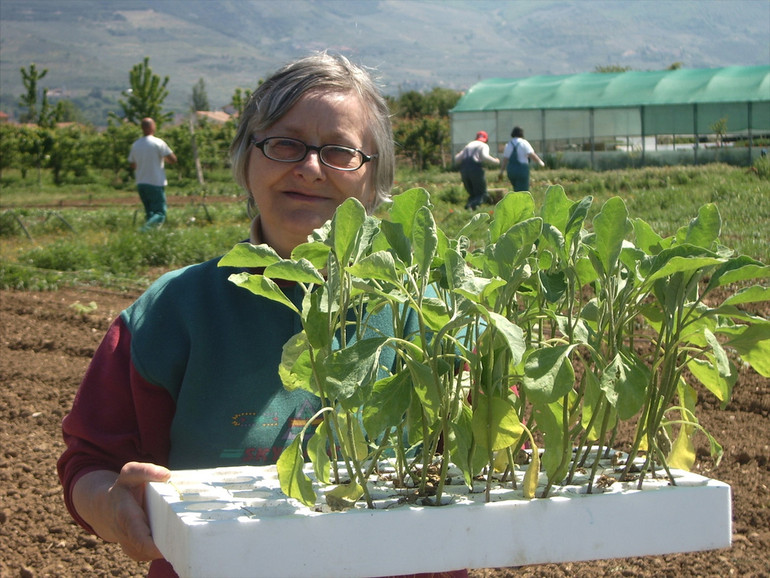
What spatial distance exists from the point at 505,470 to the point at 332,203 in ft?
2.19

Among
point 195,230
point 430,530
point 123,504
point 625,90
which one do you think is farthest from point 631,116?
point 430,530

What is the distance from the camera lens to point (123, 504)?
1124 mm

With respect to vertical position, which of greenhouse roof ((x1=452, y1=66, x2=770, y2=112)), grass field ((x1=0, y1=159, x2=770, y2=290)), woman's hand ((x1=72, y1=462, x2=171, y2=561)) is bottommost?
grass field ((x1=0, y1=159, x2=770, y2=290))

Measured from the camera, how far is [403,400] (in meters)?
0.88

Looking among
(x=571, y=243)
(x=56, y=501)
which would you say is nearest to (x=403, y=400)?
(x=571, y=243)

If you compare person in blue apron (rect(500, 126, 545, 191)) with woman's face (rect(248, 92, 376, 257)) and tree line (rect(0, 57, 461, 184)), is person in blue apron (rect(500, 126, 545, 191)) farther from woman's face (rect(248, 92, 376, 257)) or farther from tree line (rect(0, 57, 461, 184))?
tree line (rect(0, 57, 461, 184))

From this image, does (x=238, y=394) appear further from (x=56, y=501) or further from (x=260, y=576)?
(x=56, y=501)

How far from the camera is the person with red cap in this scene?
45.0 ft

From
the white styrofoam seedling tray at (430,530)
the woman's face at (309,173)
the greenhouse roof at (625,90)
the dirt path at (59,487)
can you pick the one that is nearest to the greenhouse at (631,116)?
the greenhouse roof at (625,90)

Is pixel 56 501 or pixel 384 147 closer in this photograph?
pixel 384 147

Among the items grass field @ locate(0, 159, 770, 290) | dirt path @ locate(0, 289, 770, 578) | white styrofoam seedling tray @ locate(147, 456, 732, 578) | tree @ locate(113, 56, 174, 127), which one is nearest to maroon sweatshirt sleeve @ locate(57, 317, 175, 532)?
white styrofoam seedling tray @ locate(147, 456, 732, 578)

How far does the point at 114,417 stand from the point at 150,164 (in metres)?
10.9

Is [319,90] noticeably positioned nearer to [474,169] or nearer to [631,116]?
[474,169]

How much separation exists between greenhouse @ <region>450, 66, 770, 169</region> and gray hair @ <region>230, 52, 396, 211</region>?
69.1ft
